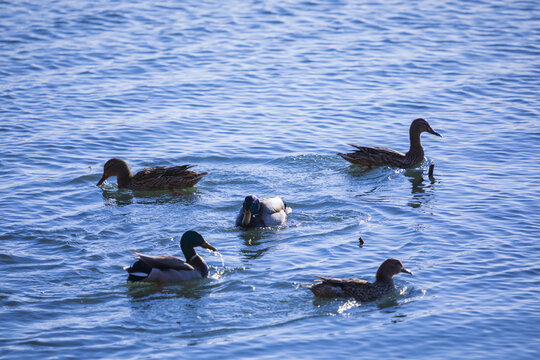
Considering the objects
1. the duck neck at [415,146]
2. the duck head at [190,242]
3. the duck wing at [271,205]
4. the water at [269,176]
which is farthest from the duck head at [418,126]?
the duck head at [190,242]

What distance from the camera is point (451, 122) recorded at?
57.2 ft

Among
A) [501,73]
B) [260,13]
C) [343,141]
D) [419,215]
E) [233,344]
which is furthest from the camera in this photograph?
[260,13]

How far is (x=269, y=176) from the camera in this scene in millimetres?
14430

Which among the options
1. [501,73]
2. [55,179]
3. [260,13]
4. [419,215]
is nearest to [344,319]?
[419,215]

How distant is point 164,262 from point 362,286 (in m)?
2.59

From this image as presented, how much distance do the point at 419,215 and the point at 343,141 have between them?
4044mm

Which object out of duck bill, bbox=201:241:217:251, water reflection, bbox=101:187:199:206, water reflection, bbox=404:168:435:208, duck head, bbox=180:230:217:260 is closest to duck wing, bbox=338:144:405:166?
water reflection, bbox=404:168:435:208

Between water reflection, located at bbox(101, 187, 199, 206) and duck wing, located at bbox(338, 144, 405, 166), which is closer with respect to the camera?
water reflection, located at bbox(101, 187, 199, 206)

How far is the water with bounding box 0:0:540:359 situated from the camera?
9141 millimetres

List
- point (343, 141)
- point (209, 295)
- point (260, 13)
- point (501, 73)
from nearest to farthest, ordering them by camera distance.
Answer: point (209, 295)
point (343, 141)
point (501, 73)
point (260, 13)

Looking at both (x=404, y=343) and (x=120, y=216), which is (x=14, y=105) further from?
(x=404, y=343)

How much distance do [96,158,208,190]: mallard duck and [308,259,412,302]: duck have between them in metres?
4.73

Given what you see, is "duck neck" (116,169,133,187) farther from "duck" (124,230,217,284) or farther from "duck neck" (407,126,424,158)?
"duck neck" (407,126,424,158)

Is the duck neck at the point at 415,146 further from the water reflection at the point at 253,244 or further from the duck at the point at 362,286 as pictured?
the duck at the point at 362,286
